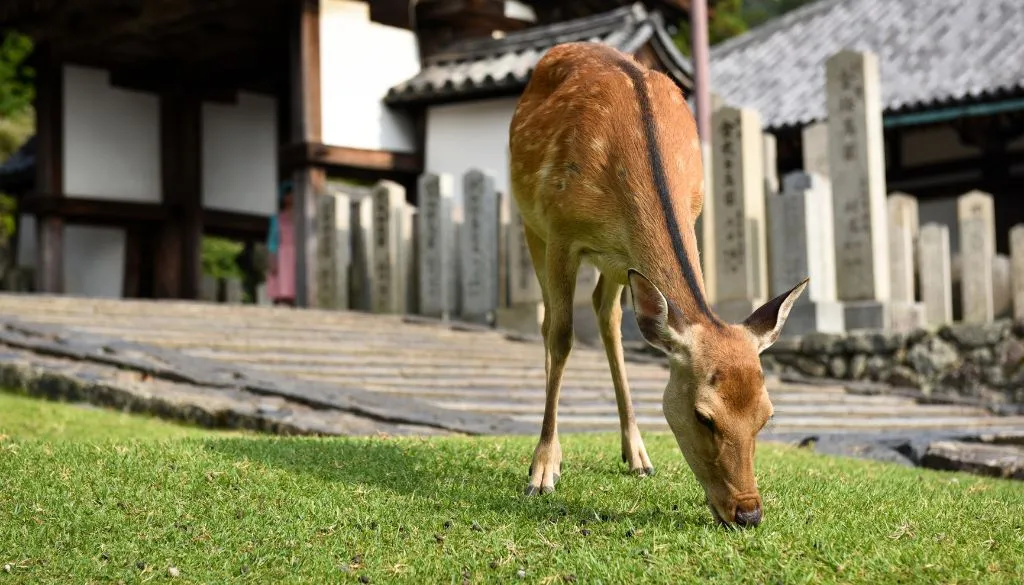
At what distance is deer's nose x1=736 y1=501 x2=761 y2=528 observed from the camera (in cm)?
360

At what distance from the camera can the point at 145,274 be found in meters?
20.2

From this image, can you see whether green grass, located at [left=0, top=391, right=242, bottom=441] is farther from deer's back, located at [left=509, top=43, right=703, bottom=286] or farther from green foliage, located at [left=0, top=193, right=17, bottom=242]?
green foliage, located at [left=0, top=193, right=17, bottom=242]

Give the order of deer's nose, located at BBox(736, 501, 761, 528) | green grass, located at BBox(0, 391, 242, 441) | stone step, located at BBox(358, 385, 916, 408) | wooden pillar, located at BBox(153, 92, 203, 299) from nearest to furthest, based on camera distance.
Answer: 1. deer's nose, located at BBox(736, 501, 761, 528)
2. green grass, located at BBox(0, 391, 242, 441)
3. stone step, located at BBox(358, 385, 916, 408)
4. wooden pillar, located at BBox(153, 92, 203, 299)

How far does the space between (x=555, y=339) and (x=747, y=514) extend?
155 cm

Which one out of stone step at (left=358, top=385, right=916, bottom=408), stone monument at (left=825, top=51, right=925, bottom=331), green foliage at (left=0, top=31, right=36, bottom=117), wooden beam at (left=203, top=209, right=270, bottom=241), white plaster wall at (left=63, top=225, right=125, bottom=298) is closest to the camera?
stone step at (left=358, top=385, right=916, bottom=408)

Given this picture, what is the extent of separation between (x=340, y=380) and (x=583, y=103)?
436 centimetres

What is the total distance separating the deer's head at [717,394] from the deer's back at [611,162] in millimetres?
455

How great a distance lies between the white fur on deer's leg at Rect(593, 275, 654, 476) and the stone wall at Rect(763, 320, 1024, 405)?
634 cm

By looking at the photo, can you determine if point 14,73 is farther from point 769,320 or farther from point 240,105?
point 769,320

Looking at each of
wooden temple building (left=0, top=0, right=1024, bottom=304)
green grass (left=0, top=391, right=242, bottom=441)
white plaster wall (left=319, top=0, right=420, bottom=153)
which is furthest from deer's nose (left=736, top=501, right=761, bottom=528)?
white plaster wall (left=319, top=0, right=420, bottom=153)

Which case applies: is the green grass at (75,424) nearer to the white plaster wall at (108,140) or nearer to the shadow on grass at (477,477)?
the shadow on grass at (477,477)

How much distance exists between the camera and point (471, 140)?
58.4ft

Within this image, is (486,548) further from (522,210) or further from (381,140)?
(381,140)

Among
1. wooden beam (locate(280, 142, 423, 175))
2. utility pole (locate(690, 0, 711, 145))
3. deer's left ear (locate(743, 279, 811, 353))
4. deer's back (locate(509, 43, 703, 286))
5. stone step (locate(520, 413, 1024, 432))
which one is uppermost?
utility pole (locate(690, 0, 711, 145))
